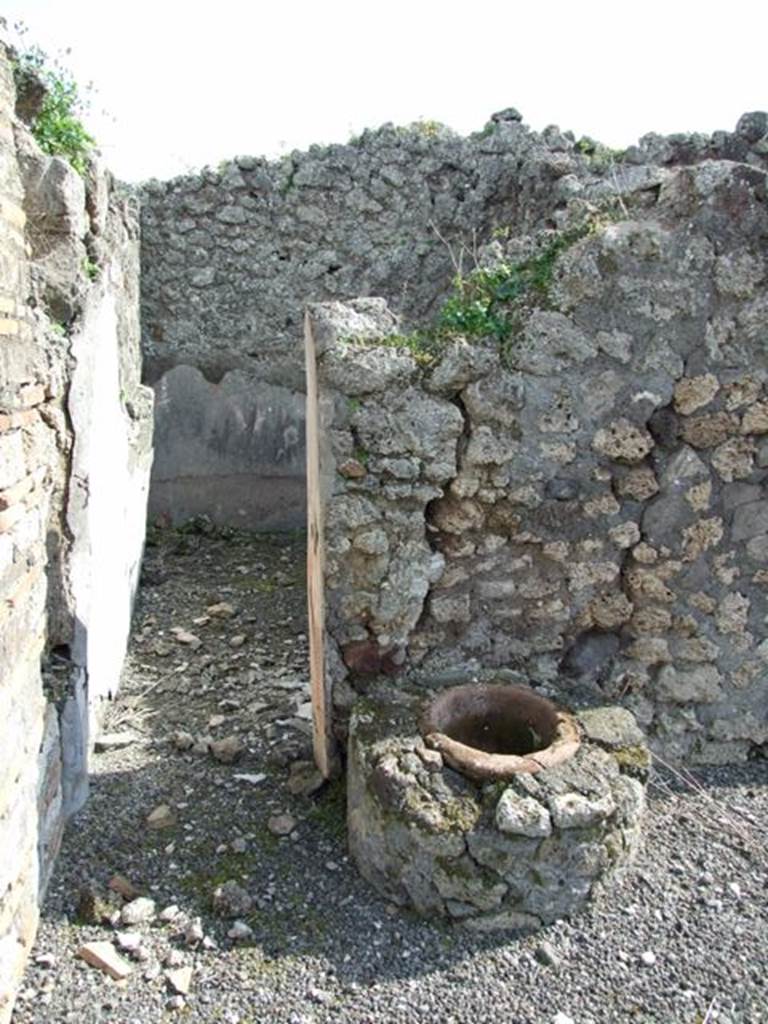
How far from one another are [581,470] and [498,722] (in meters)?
0.98

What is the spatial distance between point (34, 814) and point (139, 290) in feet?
14.4

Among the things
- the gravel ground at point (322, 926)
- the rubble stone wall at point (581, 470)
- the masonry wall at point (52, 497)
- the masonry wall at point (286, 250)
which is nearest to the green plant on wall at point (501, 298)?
the rubble stone wall at point (581, 470)

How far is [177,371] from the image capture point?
642 centimetres

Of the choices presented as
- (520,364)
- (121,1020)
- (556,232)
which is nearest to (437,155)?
(556,232)

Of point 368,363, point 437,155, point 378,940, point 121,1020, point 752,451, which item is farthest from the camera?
point 437,155

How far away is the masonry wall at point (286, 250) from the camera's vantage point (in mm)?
6000

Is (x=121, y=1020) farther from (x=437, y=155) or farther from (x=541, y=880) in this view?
(x=437, y=155)

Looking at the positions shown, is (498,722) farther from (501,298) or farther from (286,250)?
(286,250)

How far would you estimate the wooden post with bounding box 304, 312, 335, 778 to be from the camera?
9.93 feet

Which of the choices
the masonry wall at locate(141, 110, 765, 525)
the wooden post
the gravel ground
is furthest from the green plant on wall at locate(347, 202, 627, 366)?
the masonry wall at locate(141, 110, 765, 525)

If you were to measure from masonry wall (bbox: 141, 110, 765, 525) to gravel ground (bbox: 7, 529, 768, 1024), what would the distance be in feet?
10.7

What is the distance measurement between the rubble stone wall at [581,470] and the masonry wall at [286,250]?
9.41ft

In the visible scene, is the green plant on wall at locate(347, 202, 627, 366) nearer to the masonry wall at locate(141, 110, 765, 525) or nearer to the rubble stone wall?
the rubble stone wall

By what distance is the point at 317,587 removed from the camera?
3.19 m
